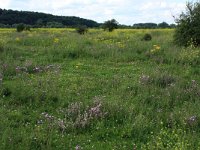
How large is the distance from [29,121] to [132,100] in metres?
2.50

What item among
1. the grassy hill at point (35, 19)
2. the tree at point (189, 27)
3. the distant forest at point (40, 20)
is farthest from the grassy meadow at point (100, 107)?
the grassy hill at point (35, 19)

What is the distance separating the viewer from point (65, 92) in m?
9.61

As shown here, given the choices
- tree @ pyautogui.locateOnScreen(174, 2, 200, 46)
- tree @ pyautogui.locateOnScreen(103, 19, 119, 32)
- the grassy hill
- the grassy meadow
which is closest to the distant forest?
the grassy hill

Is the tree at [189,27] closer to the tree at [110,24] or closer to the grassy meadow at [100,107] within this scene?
the grassy meadow at [100,107]

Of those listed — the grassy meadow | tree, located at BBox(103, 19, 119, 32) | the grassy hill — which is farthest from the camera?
the grassy hill

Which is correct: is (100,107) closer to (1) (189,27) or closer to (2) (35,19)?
(1) (189,27)

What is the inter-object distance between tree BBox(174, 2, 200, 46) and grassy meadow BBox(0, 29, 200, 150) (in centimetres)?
475

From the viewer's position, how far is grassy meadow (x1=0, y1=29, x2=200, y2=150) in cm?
639

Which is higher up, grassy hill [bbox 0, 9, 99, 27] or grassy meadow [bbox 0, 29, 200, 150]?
grassy hill [bbox 0, 9, 99, 27]

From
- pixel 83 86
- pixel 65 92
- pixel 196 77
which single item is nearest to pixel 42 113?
pixel 65 92

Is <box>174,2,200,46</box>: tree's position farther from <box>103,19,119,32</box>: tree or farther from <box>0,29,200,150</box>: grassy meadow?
<box>103,19,119,32</box>: tree

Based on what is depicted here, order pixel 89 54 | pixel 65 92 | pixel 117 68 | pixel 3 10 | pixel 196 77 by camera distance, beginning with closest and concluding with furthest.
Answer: pixel 65 92, pixel 196 77, pixel 117 68, pixel 89 54, pixel 3 10

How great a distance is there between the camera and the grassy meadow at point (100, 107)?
21.0 feet

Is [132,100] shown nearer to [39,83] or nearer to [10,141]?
[39,83]
